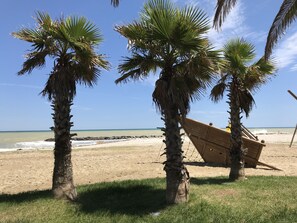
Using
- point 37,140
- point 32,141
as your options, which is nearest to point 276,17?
point 32,141

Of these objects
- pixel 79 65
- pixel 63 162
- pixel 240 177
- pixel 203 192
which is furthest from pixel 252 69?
pixel 63 162

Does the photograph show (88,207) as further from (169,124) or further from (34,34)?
(34,34)

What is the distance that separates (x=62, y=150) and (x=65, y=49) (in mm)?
2749

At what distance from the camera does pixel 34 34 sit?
29.1ft

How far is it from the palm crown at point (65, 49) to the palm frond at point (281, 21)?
4.35 meters

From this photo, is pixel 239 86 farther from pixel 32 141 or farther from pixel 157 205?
pixel 32 141

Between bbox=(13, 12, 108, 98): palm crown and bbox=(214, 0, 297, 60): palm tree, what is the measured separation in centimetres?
342

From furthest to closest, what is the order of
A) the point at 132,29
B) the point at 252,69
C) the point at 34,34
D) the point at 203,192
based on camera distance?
the point at 252,69 < the point at 203,192 < the point at 34,34 < the point at 132,29

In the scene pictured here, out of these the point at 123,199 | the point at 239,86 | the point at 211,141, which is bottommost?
the point at 123,199

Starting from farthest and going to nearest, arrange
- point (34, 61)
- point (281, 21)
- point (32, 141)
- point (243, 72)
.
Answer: point (32, 141) < point (243, 72) < point (34, 61) < point (281, 21)

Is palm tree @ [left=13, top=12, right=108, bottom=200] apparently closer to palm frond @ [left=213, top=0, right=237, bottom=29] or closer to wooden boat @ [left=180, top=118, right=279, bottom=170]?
palm frond @ [left=213, top=0, right=237, bottom=29]

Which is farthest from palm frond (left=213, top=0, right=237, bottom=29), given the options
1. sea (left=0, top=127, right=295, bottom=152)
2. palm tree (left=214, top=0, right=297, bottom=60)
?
sea (left=0, top=127, right=295, bottom=152)

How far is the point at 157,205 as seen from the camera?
830 cm

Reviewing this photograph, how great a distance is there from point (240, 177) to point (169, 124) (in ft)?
16.2
